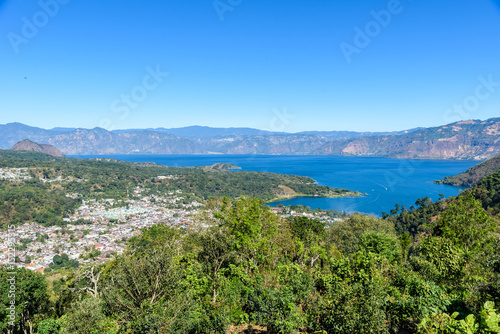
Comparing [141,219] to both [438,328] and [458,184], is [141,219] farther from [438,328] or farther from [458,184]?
[458,184]

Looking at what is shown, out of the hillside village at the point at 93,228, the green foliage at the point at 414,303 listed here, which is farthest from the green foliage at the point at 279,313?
the hillside village at the point at 93,228

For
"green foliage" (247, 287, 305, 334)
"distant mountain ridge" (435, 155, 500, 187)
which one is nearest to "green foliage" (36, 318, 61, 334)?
"green foliage" (247, 287, 305, 334)

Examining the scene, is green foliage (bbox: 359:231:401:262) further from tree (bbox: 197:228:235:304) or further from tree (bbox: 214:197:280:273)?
tree (bbox: 197:228:235:304)

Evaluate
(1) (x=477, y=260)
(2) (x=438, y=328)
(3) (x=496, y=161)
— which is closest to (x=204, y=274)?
(2) (x=438, y=328)

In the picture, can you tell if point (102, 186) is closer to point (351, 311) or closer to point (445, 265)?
point (445, 265)

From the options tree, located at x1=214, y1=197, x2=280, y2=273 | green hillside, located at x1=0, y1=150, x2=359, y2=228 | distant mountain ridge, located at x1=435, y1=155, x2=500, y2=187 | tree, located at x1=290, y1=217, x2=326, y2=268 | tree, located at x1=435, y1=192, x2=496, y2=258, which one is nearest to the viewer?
tree, located at x1=435, y1=192, x2=496, y2=258

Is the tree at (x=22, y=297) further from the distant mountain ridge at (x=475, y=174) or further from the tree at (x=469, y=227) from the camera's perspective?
the distant mountain ridge at (x=475, y=174)

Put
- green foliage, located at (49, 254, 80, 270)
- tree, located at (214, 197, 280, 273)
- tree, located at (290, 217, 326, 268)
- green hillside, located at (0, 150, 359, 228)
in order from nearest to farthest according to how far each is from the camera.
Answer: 1. tree, located at (214, 197, 280, 273)
2. tree, located at (290, 217, 326, 268)
3. green foliage, located at (49, 254, 80, 270)
4. green hillside, located at (0, 150, 359, 228)

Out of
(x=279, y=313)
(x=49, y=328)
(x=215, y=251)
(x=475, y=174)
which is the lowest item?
(x=475, y=174)

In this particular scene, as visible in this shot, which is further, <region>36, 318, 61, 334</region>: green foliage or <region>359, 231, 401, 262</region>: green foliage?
<region>359, 231, 401, 262</region>: green foliage

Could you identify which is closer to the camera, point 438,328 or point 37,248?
point 438,328

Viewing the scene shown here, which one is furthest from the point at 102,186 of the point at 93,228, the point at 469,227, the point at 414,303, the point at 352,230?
the point at 414,303
